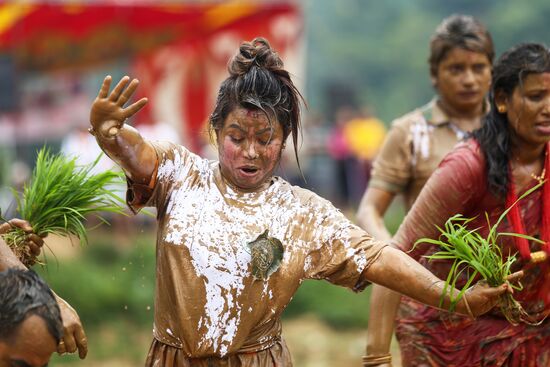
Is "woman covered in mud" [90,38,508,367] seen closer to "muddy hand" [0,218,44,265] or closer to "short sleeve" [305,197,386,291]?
"short sleeve" [305,197,386,291]

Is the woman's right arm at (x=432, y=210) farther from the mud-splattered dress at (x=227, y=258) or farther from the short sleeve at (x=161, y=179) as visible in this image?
the short sleeve at (x=161, y=179)

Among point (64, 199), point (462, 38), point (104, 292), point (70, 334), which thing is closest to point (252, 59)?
point (64, 199)

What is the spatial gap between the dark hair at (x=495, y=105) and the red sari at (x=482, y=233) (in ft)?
0.14

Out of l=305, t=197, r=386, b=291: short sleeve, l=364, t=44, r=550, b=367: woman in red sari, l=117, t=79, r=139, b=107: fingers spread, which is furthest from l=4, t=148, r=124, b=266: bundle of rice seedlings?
l=364, t=44, r=550, b=367: woman in red sari

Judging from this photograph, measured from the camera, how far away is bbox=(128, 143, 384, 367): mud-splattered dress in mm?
4582

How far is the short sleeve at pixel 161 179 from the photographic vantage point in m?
4.64

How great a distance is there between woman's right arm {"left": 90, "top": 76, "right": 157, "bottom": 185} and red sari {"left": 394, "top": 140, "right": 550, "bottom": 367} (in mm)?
1288

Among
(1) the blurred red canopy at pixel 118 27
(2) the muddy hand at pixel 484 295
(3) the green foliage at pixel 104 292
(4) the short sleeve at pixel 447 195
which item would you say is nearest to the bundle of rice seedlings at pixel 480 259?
(2) the muddy hand at pixel 484 295

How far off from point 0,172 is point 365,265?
11804 millimetres

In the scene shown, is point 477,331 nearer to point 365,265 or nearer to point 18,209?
point 365,265

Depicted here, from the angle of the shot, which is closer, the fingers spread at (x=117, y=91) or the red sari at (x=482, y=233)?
the fingers spread at (x=117, y=91)

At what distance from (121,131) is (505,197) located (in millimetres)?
1701

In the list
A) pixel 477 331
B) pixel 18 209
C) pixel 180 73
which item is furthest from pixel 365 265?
pixel 180 73

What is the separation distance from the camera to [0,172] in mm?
15797
